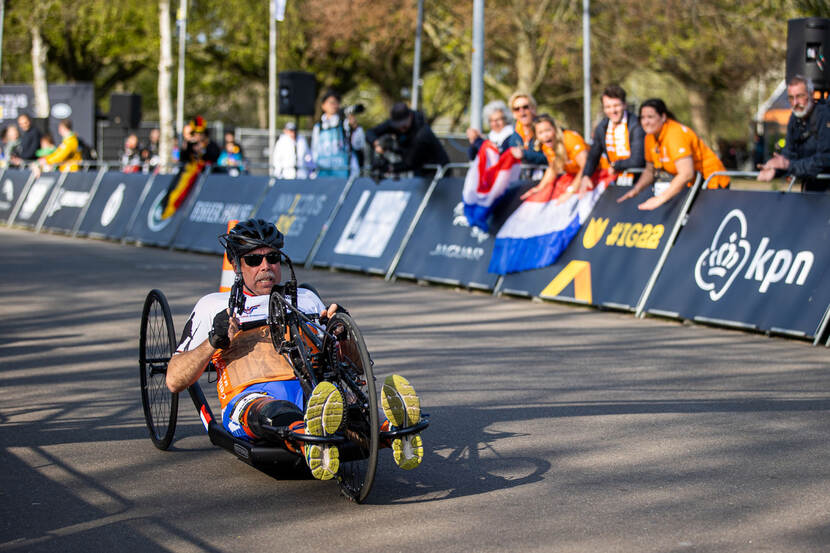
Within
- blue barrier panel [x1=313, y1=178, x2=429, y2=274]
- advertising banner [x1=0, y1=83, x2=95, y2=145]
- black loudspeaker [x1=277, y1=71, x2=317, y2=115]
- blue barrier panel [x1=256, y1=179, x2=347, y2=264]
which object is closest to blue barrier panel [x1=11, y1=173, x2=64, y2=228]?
black loudspeaker [x1=277, y1=71, x2=317, y2=115]

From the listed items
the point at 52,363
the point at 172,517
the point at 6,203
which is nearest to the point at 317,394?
the point at 172,517

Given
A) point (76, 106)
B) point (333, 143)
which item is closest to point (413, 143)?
point (333, 143)

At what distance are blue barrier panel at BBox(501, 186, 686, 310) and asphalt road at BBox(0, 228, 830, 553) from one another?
1.94 feet

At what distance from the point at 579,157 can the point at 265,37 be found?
42745mm

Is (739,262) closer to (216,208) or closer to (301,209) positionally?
(301,209)

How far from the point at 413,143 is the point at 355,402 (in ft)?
36.8

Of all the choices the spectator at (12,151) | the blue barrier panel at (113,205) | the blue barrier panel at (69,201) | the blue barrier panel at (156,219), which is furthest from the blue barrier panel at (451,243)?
the spectator at (12,151)

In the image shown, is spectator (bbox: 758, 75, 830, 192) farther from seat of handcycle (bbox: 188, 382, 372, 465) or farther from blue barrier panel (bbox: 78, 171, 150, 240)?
blue barrier panel (bbox: 78, 171, 150, 240)

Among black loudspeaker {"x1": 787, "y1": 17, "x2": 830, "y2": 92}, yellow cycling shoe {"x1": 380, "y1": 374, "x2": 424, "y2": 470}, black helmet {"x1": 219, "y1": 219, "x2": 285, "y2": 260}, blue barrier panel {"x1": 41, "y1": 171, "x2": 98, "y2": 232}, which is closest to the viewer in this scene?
yellow cycling shoe {"x1": 380, "y1": 374, "x2": 424, "y2": 470}

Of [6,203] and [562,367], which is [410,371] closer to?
[562,367]

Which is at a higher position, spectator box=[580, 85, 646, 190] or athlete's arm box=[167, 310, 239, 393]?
spectator box=[580, 85, 646, 190]

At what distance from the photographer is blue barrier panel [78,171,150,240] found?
24000mm

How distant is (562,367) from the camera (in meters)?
9.77

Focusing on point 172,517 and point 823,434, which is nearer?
point 172,517
